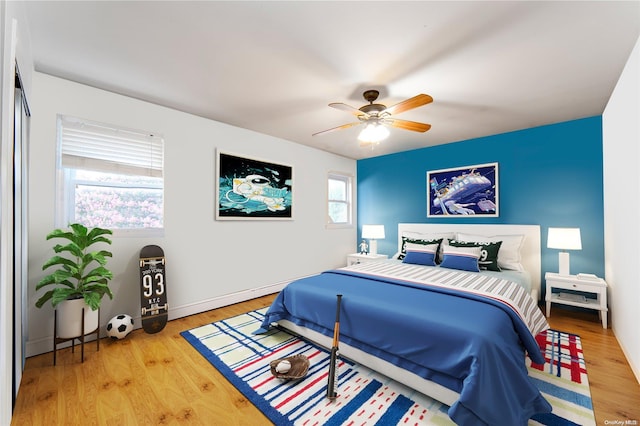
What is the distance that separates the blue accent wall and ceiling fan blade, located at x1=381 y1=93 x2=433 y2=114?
1819 mm

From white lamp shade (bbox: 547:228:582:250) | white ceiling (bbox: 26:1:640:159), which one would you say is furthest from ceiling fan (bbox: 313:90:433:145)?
white lamp shade (bbox: 547:228:582:250)

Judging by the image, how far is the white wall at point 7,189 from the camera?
4.56ft

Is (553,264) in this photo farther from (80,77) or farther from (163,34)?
(80,77)

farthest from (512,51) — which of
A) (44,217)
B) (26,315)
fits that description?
(26,315)

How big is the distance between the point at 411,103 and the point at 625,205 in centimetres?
194

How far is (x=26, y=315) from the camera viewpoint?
7.58 ft

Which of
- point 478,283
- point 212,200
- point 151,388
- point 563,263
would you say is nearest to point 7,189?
point 151,388

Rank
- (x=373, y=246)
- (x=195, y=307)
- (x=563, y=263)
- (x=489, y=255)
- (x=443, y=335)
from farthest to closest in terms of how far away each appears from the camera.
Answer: (x=373, y=246) < (x=489, y=255) < (x=195, y=307) < (x=563, y=263) < (x=443, y=335)

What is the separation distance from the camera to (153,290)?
2.93 m

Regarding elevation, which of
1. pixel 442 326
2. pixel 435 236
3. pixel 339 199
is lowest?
pixel 442 326

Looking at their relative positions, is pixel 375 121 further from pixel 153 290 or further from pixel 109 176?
pixel 153 290

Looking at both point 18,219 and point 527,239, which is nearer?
point 18,219

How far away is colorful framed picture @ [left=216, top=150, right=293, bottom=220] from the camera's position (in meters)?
3.67

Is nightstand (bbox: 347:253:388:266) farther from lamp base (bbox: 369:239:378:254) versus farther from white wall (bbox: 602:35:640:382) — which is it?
white wall (bbox: 602:35:640:382)
